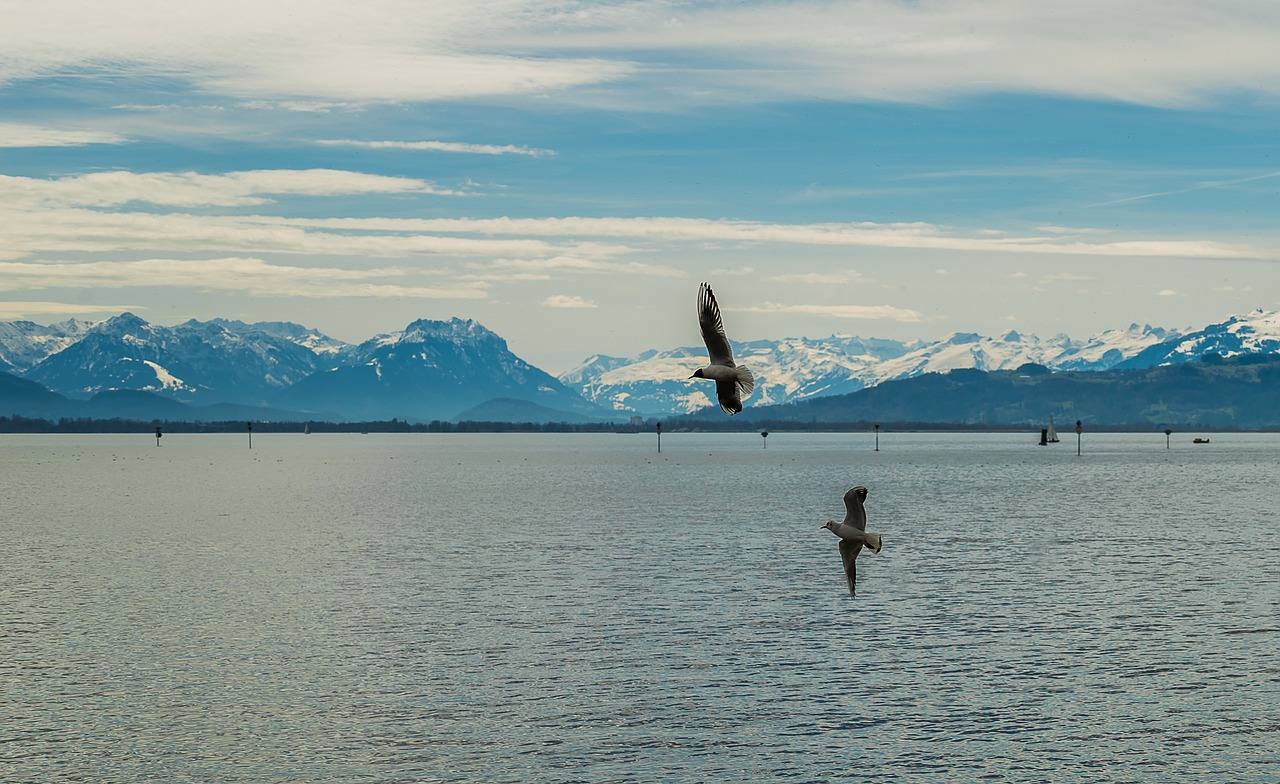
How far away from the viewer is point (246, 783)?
42.9 metres

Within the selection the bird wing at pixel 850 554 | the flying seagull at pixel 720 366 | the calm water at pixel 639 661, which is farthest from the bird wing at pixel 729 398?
the calm water at pixel 639 661

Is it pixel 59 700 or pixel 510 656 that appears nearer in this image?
pixel 59 700

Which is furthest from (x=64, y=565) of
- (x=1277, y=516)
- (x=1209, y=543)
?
(x=1277, y=516)

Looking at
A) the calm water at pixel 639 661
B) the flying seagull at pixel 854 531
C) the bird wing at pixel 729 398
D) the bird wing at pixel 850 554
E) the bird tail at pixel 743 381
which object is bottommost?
the calm water at pixel 639 661

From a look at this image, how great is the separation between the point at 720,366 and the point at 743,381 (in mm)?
538

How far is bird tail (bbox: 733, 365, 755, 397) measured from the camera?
22.1 m

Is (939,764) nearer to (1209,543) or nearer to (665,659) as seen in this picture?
(665,659)

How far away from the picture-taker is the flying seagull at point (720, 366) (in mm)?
21641

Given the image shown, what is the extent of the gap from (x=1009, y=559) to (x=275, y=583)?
51.4 meters

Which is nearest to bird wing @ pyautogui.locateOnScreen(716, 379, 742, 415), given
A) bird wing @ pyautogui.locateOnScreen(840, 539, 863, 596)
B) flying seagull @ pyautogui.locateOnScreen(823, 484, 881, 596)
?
flying seagull @ pyautogui.locateOnScreen(823, 484, 881, 596)

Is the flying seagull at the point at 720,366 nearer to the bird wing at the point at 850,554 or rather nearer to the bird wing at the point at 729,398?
the bird wing at the point at 729,398

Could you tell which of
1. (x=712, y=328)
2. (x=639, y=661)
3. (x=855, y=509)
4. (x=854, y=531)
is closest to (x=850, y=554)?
(x=855, y=509)

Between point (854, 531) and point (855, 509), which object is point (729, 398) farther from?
point (855, 509)

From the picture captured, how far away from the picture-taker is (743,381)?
22406 mm
